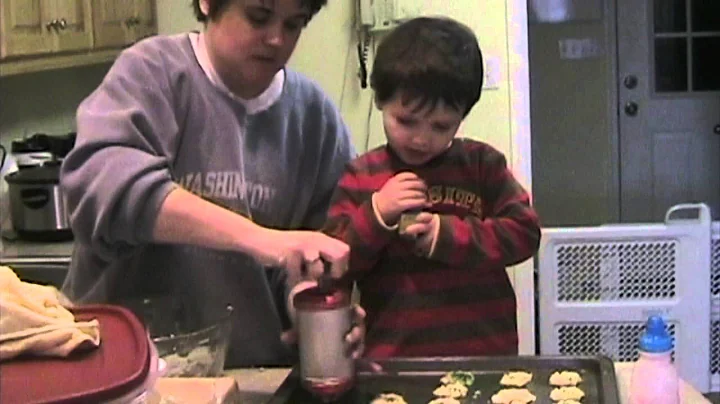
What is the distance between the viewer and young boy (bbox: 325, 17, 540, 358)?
1508 mm

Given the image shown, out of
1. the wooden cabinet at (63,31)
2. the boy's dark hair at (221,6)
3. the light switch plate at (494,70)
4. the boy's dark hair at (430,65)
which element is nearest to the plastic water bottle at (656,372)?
the boy's dark hair at (430,65)

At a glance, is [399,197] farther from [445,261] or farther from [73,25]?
[73,25]

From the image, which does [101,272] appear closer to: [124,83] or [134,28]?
[124,83]

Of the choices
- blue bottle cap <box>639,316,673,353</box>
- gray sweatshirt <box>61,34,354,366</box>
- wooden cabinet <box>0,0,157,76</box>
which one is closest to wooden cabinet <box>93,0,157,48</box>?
wooden cabinet <box>0,0,157,76</box>

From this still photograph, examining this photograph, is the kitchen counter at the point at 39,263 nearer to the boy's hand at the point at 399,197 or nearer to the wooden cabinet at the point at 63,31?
the wooden cabinet at the point at 63,31

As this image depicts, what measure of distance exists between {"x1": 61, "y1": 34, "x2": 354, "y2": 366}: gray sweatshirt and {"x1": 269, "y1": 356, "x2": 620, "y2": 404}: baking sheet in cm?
20

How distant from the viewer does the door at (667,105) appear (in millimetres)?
5676

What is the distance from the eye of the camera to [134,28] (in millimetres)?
3787

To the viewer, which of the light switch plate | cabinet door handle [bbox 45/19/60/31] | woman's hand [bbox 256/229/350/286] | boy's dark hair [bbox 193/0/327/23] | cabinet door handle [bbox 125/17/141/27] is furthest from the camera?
the light switch plate

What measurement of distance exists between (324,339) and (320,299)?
48mm

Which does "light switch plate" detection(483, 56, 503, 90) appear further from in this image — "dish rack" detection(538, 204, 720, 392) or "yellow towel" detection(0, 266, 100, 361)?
"yellow towel" detection(0, 266, 100, 361)

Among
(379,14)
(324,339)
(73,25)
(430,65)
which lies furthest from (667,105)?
(324,339)

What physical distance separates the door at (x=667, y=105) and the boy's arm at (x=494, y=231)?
4.26 meters

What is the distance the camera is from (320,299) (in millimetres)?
1263
